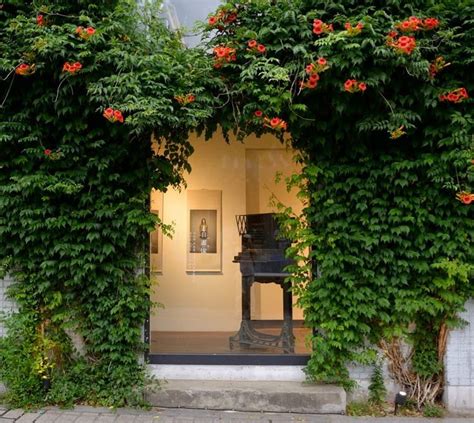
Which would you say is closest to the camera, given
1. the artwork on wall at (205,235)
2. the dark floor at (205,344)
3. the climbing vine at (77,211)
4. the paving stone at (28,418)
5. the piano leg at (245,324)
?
the paving stone at (28,418)

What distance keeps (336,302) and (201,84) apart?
2.66 meters

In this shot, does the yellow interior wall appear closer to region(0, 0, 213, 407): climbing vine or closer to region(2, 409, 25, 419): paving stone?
region(0, 0, 213, 407): climbing vine

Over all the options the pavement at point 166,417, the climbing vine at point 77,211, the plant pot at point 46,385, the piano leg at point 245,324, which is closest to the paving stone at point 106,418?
the pavement at point 166,417

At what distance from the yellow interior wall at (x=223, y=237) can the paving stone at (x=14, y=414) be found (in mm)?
1641

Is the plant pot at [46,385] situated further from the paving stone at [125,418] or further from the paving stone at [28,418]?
→ the paving stone at [125,418]

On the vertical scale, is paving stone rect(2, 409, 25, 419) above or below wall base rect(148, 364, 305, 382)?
A: below

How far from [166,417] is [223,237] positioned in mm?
2313

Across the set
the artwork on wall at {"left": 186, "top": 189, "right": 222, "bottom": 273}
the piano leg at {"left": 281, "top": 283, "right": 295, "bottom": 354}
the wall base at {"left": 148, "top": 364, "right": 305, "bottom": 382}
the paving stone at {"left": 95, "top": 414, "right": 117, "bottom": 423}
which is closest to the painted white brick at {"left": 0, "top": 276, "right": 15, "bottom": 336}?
the paving stone at {"left": 95, "top": 414, "right": 117, "bottom": 423}

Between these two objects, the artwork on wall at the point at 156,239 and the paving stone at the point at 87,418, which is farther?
the artwork on wall at the point at 156,239

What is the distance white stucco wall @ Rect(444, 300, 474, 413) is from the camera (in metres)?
4.78

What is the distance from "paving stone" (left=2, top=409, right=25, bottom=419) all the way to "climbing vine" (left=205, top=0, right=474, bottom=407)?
2986 millimetres

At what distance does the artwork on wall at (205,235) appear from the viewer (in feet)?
19.8

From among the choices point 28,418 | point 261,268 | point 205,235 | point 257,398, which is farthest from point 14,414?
point 261,268

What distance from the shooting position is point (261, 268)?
5.70 m
